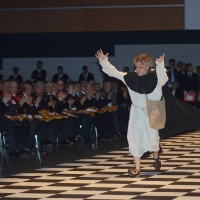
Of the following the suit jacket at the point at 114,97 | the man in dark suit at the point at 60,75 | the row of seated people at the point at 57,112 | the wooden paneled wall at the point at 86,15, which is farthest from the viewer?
the man in dark suit at the point at 60,75

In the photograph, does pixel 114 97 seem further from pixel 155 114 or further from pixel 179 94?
pixel 155 114

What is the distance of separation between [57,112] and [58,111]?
0.06 meters

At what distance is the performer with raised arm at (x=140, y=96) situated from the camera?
891cm

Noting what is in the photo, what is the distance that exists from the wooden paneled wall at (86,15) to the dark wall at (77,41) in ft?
9.09

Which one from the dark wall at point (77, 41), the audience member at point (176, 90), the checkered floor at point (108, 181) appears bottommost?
the checkered floor at point (108, 181)

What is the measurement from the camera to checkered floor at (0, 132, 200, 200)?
746 cm

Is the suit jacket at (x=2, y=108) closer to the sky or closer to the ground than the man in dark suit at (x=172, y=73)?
closer to the ground

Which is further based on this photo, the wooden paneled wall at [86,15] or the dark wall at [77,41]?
the dark wall at [77,41]

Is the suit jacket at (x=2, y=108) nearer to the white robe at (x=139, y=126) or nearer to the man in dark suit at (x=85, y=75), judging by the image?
the white robe at (x=139, y=126)

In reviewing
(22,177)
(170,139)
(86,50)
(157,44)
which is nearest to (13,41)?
(86,50)

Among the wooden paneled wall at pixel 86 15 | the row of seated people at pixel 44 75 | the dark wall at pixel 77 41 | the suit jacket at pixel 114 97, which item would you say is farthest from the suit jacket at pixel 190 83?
the suit jacket at pixel 114 97

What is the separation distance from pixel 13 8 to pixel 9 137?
7121 millimetres

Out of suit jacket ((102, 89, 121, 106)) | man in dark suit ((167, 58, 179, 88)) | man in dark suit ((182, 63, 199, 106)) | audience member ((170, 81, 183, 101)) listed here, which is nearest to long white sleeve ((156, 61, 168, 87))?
suit jacket ((102, 89, 121, 106))

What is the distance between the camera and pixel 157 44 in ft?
67.2
